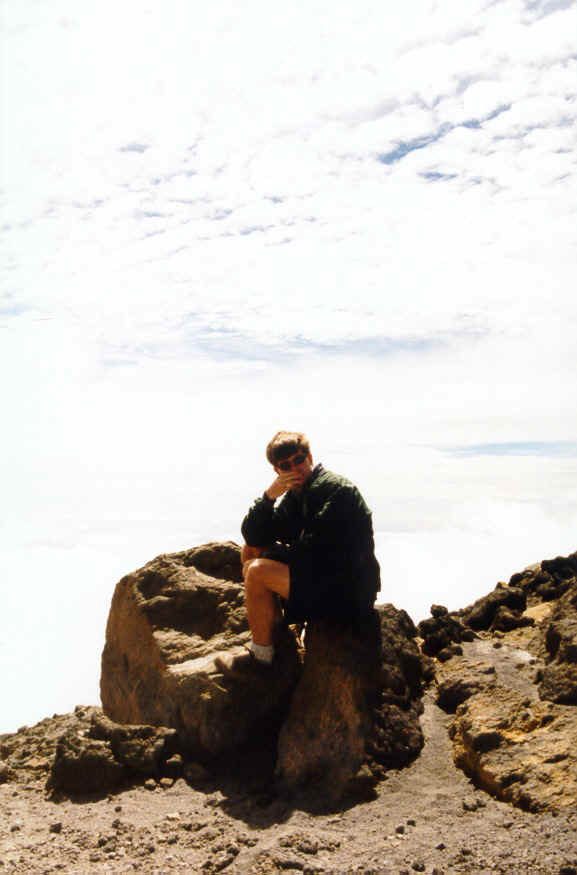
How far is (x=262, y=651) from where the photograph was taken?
345 inches

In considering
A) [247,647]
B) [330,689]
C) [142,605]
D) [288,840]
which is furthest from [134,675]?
[288,840]

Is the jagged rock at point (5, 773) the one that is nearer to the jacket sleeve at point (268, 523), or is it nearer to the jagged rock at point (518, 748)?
the jacket sleeve at point (268, 523)

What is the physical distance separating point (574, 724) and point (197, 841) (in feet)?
13.1

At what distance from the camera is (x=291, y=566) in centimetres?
839

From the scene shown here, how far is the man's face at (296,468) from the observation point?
344 inches

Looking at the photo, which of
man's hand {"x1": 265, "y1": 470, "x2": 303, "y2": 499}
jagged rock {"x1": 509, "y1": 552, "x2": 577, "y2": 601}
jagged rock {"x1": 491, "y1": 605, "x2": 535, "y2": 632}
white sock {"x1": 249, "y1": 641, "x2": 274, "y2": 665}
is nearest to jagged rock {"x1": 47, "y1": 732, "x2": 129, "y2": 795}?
white sock {"x1": 249, "y1": 641, "x2": 274, "y2": 665}

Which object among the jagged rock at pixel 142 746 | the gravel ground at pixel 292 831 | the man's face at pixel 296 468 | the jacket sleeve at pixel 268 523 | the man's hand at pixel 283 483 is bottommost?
the gravel ground at pixel 292 831

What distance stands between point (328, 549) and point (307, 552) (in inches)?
9.0

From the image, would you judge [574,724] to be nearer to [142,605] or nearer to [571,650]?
[571,650]

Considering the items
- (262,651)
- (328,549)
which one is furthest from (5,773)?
(328,549)

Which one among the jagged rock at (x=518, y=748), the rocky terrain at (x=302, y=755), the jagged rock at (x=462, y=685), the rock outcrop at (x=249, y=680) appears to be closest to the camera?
the rocky terrain at (x=302, y=755)

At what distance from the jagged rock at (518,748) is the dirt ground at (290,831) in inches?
6.3

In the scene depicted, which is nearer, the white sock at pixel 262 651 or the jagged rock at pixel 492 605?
the white sock at pixel 262 651

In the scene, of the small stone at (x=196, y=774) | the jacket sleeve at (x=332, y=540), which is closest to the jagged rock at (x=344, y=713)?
the small stone at (x=196, y=774)
